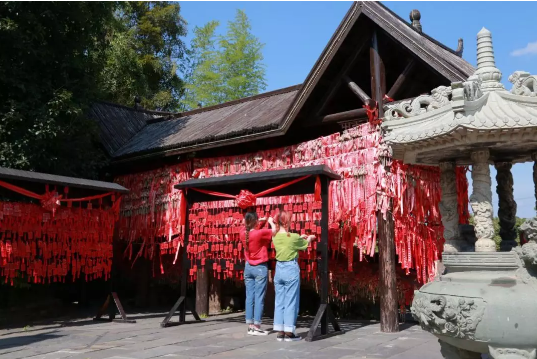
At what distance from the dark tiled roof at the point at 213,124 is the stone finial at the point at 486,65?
4.77m

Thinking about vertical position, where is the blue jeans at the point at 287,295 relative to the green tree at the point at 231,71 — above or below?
Answer: below

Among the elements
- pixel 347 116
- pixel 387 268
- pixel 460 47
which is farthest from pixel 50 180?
pixel 460 47

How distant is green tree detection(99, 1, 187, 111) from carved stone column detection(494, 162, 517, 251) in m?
17.9

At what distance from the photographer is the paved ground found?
6.33m

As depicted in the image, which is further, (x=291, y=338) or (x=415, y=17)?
(x=415, y=17)

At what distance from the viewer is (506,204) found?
5766mm

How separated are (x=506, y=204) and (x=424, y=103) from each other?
59.4 inches

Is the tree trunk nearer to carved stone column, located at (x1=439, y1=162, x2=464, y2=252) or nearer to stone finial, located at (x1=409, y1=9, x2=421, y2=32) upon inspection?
carved stone column, located at (x1=439, y1=162, x2=464, y2=252)

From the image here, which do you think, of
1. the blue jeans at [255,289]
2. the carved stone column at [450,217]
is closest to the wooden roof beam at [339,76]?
the blue jeans at [255,289]

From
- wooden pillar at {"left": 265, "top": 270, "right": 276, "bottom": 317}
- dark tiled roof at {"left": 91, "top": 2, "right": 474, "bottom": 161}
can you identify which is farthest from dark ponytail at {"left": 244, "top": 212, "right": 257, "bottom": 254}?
wooden pillar at {"left": 265, "top": 270, "right": 276, "bottom": 317}

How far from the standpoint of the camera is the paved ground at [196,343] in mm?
6328

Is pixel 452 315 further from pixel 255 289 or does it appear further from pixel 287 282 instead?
pixel 255 289

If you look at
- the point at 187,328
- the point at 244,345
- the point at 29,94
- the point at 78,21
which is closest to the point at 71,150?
the point at 29,94

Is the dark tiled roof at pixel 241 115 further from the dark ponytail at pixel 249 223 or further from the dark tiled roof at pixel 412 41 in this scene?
the dark ponytail at pixel 249 223
